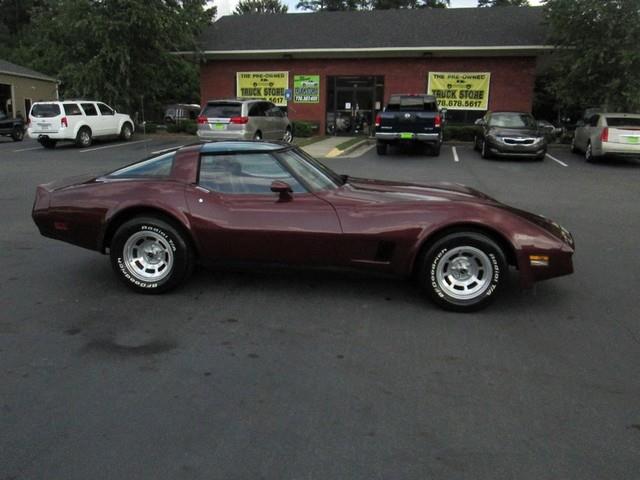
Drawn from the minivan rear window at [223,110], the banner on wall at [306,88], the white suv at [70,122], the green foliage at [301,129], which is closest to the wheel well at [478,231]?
the minivan rear window at [223,110]

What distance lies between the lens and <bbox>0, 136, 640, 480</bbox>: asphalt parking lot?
105 inches

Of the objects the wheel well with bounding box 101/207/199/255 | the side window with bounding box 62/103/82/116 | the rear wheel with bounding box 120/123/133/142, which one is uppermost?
the side window with bounding box 62/103/82/116

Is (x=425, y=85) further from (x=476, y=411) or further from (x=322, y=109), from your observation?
(x=476, y=411)

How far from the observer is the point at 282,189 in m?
4.63

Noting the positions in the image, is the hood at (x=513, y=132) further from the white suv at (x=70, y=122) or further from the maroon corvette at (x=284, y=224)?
the white suv at (x=70, y=122)

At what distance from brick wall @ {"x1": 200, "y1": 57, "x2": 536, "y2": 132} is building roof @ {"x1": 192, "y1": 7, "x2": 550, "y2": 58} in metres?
0.97

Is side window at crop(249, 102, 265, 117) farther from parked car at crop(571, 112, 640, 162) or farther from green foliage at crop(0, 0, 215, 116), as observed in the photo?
parked car at crop(571, 112, 640, 162)

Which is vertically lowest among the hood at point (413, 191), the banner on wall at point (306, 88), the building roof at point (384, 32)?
the hood at point (413, 191)

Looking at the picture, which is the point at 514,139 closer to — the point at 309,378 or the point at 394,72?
the point at 394,72

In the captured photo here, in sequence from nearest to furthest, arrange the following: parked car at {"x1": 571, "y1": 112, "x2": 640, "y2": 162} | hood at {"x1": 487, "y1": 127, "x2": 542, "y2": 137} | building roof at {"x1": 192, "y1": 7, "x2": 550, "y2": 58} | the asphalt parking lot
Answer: the asphalt parking lot < parked car at {"x1": 571, "y1": 112, "x2": 640, "y2": 162} < hood at {"x1": 487, "y1": 127, "x2": 542, "y2": 137} < building roof at {"x1": 192, "y1": 7, "x2": 550, "y2": 58}

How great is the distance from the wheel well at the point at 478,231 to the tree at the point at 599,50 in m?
17.3

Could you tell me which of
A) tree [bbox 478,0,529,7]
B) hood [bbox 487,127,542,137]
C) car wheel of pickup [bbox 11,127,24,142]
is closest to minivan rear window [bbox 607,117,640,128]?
hood [bbox 487,127,542,137]

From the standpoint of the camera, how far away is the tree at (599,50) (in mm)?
19156

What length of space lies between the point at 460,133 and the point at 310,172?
2016 cm
